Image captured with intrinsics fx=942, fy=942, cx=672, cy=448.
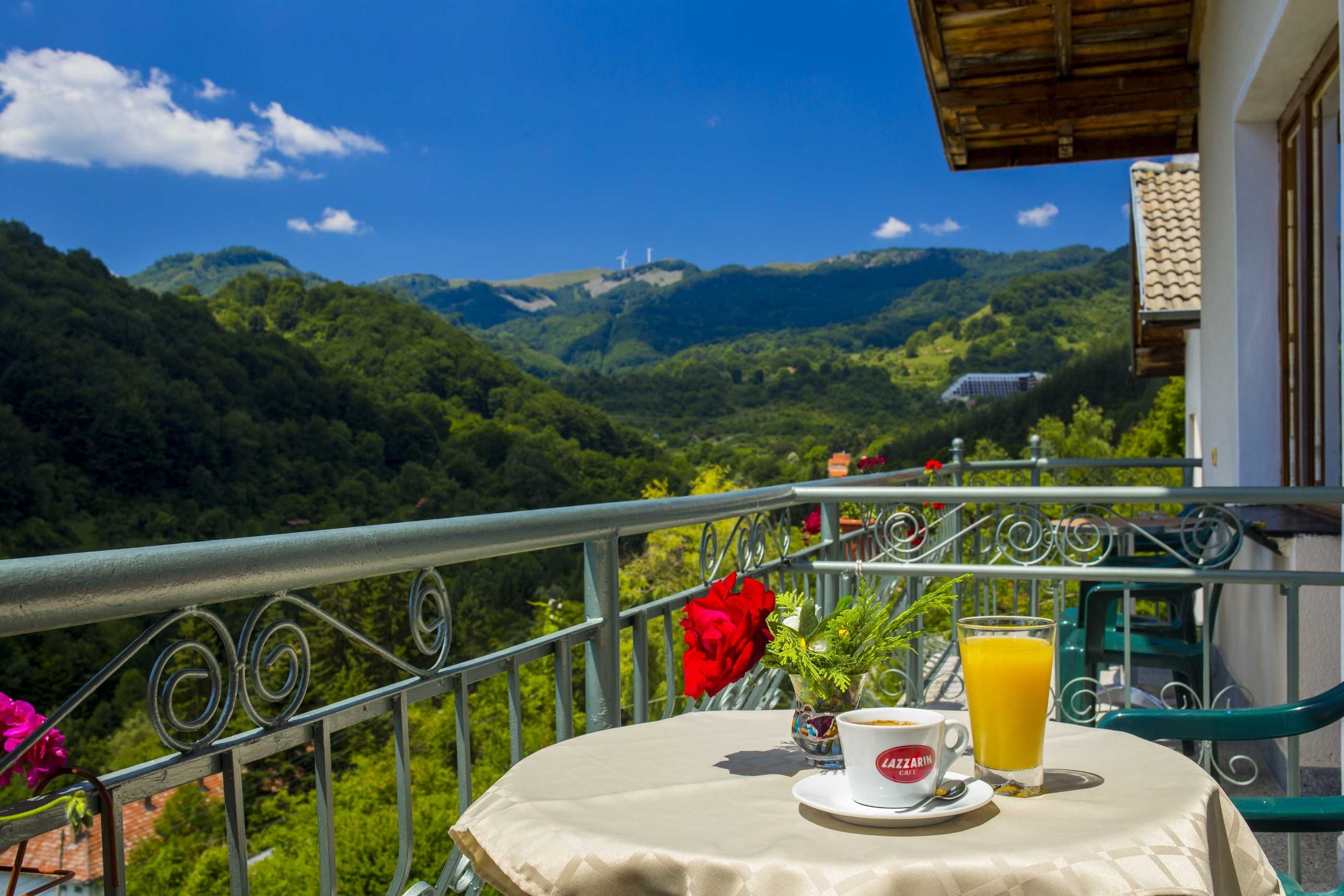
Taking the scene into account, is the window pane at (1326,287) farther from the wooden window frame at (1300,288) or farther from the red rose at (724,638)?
the red rose at (724,638)

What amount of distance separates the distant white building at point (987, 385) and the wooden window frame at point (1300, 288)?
41975mm

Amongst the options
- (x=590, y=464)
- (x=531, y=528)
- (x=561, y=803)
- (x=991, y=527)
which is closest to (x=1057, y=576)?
(x=531, y=528)

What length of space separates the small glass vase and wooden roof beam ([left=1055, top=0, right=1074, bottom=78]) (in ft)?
13.9

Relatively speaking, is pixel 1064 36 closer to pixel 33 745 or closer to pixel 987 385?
pixel 33 745

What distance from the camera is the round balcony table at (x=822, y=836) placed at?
739 mm

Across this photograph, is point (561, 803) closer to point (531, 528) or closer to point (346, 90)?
point (531, 528)

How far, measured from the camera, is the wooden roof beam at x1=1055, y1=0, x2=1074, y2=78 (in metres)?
4.34

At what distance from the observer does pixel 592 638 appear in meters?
1.74

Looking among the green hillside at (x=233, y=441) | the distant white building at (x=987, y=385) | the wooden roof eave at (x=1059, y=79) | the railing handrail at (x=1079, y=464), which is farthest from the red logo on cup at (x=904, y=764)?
the distant white building at (x=987, y=385)

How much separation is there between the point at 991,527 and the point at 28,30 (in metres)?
126

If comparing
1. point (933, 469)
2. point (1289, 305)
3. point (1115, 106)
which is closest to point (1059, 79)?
point (1115, 106)

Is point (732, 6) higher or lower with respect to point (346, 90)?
higher

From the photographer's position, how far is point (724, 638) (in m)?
1.07

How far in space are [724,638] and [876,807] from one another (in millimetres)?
270
